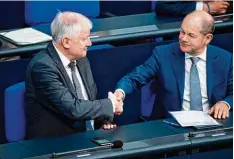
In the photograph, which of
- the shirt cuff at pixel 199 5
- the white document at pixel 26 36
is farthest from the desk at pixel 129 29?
the shirt cuff at pixel 199 5

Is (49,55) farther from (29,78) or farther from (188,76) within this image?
(188,76)

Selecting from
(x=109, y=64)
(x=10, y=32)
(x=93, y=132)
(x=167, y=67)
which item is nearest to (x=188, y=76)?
(x=167, y=67)

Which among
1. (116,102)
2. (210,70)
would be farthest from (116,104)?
(210,70)

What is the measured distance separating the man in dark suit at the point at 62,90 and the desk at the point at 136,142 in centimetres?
12

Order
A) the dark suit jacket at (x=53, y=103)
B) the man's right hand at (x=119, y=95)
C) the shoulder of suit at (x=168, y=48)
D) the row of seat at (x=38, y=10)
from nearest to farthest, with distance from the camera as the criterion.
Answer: the dark suit jacket at (x=53, y=103) → the man's right hand at (x=119, y=95) → the shoulder of suit at (x=168, y=48) → the row of seat at (x=38, y=10)

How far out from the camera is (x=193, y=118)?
3.62 meters

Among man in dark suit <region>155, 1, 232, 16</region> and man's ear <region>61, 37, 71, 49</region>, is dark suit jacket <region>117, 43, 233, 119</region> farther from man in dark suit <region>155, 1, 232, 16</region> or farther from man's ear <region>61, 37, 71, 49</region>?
man in dark suit <region>155, 1, 232, 16</region>

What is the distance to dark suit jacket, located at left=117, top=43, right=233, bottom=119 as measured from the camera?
3.99 metres

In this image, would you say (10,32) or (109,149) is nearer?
(109,149)

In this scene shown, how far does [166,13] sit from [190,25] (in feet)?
2.75

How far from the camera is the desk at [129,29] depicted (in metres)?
4.06

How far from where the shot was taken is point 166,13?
475 cm

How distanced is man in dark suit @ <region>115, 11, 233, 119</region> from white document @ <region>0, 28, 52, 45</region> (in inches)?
20.6

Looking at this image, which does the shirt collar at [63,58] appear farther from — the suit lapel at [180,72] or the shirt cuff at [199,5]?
the shirt cuff at [199,5]
